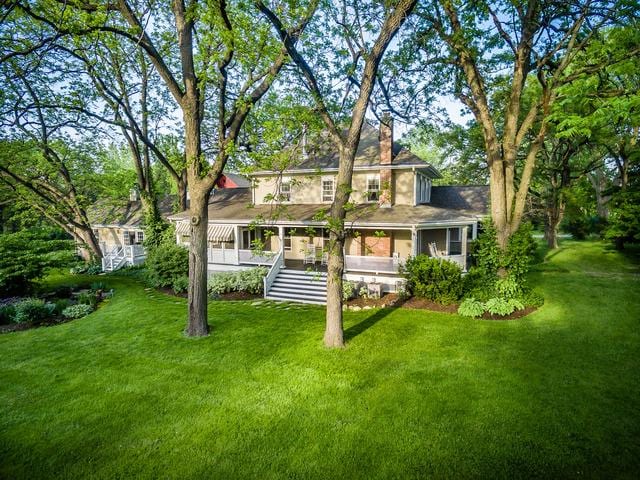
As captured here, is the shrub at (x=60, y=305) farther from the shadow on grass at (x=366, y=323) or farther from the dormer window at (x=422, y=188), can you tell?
the dormer window at (x=422, y=188)

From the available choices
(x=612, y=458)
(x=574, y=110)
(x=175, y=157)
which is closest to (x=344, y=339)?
(x=612, y=458)

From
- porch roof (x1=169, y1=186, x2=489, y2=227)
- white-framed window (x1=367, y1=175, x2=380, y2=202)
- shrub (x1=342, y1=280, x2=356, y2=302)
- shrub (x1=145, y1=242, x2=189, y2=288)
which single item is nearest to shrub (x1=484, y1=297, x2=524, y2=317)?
porch roof (x1=169, y1=186, x2=489, y2=227)

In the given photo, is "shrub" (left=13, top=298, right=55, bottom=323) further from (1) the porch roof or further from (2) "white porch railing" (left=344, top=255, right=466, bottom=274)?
(2) "white porch railing" (left=344, top=255, right=466, bottom=274)

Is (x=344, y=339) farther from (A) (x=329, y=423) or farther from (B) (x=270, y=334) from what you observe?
(A) (x=329, y=423)

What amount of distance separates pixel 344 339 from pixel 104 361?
22.5 feet

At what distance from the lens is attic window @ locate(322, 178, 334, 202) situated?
816 inches

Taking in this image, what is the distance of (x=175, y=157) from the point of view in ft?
32.2

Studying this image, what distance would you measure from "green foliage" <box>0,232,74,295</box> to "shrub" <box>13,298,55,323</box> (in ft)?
5.12

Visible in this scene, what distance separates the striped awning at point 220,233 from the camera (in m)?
19.9

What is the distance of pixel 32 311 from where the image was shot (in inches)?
508

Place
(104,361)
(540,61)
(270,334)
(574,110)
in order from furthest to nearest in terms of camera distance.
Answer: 1. (574,110)
2. (540,61)
3. (270,334)
4. (104,361)

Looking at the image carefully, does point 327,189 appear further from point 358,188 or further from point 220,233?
point 220,233

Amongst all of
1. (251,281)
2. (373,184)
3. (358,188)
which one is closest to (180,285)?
(251,281)

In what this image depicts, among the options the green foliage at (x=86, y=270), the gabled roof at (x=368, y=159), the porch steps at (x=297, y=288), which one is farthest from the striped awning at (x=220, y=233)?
the green foliage at (x=86, y=270)
